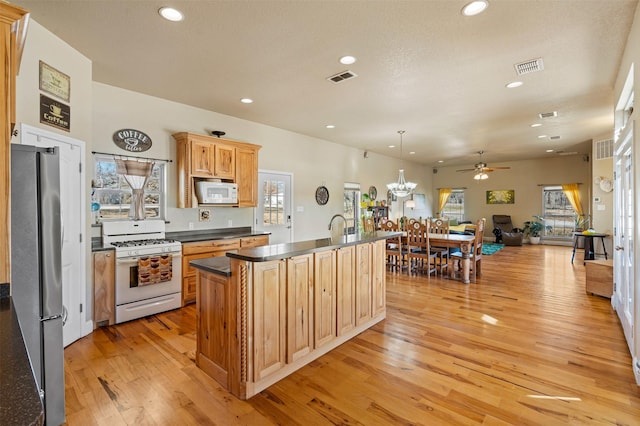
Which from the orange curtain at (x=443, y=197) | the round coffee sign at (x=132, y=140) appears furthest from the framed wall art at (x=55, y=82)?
Answer: the orange curtain at (x=443, y=197)

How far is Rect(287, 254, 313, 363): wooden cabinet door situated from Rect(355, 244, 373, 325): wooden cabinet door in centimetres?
72

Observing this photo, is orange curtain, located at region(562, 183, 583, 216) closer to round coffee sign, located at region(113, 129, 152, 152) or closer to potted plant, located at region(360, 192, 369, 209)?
potted plant, located at region(360, 192, 369, 209)

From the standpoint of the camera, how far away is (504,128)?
6.21 m

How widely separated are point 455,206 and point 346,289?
1045cm

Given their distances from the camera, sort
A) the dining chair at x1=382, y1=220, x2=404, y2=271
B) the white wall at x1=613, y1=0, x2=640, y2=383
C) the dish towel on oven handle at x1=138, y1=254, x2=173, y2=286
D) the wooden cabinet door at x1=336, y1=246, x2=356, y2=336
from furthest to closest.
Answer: the dining chair at x1=382, y1=220, x2=404, y2=271
the dish towel on oven handle at x1=138, y1=254, x2=173, y2=286
the wooden cabinet door at x1=336, y1=246, x2=356, y2=336
the white wall at x1=613, y1=0, x2=640, y2=383

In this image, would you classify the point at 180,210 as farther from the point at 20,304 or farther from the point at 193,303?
the point at 20,304

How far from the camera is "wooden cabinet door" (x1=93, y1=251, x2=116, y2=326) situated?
3.50 meters

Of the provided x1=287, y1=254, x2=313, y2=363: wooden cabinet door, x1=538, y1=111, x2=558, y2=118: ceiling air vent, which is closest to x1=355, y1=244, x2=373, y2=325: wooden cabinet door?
x1=287, y1=254, x2=313, y2=363: wooden cabinet door

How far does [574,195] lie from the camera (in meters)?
9.88

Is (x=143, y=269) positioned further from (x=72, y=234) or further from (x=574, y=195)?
(x=574, y=195)

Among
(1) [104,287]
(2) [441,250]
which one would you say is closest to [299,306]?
(1) [104,287]

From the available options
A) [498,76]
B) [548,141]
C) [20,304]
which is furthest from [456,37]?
[548,141]

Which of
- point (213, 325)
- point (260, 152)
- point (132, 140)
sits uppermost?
point (260, 152)

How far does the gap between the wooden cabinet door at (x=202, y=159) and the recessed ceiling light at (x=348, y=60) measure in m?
2.38
